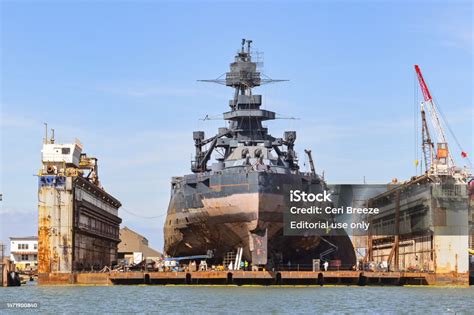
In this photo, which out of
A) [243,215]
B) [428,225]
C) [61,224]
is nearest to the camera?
[243,215]

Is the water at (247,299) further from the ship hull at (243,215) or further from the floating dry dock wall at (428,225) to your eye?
the ship hull at (243,215)

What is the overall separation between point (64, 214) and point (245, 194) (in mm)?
16107

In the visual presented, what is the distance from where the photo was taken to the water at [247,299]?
65000 millimetres

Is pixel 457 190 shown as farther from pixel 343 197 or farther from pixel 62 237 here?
pixel 62 237

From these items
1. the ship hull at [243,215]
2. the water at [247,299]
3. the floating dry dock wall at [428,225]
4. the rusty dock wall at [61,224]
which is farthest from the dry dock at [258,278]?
the ship hull at [243,215]

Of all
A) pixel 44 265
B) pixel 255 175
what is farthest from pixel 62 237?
pixel 255 175

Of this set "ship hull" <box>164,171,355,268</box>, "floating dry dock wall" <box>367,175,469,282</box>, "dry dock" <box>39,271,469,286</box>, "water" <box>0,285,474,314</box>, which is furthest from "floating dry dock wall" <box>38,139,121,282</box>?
"floating dry dock wall" <box>367,175,469,282</box>

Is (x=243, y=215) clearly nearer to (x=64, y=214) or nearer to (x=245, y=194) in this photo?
(x=245, y=194)

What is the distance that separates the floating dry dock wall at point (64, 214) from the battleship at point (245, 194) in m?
8.51

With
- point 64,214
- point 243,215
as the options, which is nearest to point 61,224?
point 64,214

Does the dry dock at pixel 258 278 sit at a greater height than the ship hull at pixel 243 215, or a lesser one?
lesser

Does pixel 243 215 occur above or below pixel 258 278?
above

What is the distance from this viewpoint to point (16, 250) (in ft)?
618

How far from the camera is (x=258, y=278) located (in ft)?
288
